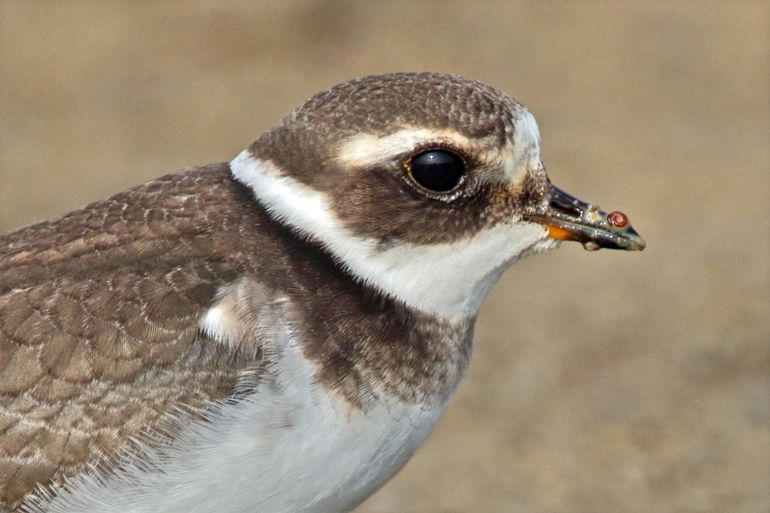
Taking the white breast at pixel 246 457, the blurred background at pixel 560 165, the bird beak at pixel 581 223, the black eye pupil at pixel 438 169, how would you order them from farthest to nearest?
1. the blurred background at pixel 560 165
2. the bird beak at pixel 581 223
3. the black eye pupil at pixel 438 169
4. the white breast at pixel 246 457

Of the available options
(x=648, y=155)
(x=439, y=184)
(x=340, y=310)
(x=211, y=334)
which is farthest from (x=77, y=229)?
(x=648, y=155)

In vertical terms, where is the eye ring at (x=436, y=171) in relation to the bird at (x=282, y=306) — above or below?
above

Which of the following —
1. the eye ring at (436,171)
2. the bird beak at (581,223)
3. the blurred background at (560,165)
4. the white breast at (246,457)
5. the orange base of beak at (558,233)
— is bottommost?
the white breast at (246,457)

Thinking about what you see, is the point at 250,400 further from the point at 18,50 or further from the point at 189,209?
the point at 18,50

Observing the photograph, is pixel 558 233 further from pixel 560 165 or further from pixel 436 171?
pixel 560 165

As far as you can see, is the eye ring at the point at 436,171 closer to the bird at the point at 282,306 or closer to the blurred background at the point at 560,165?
the bird at the point at 282,306

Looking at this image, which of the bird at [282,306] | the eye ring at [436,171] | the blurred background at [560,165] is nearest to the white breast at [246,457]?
the bird at [282,306]
